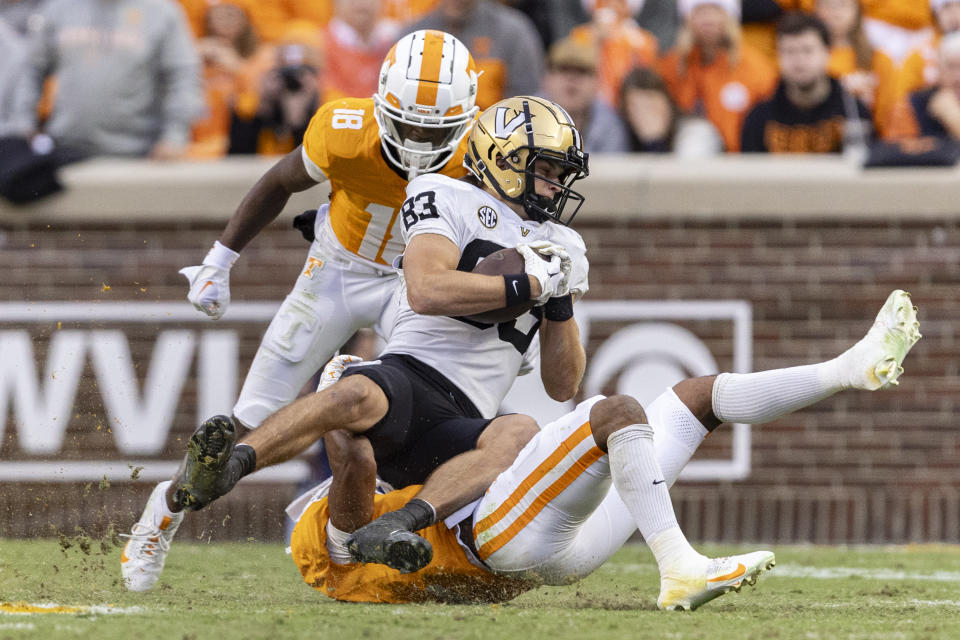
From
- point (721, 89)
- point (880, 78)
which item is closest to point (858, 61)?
point (880, 78)

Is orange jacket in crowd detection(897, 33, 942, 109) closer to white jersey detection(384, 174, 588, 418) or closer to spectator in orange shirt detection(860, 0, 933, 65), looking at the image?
spectator in orange shirt detection(860, 0, 933, 65)

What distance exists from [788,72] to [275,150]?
10.4ft

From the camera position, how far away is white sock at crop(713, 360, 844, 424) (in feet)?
14.3

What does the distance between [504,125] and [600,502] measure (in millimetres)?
1346

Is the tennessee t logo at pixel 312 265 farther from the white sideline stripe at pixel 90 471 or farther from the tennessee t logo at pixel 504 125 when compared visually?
the white sideline stripe at pixel 90 471

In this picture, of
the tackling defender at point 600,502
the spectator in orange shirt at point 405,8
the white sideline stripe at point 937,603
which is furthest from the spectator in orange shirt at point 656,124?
the tackling defender at point 600,502

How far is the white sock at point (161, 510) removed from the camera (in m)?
5.38

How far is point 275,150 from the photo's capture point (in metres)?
8.99

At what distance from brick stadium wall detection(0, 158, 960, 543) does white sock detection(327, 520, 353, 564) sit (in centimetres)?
342

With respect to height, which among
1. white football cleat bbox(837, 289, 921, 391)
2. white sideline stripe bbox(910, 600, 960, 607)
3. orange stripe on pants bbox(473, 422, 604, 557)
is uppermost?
white football cleat bbox(837, 289, 921, 391)

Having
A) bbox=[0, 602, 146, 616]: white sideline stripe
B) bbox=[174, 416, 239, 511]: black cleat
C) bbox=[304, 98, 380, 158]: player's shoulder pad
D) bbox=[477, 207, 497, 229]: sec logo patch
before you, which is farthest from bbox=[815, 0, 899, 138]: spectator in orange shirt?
bbox=[0, 602, 146, 616]: white sideline stripe

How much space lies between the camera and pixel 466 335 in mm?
4855

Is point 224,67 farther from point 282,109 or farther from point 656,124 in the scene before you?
point 656,124

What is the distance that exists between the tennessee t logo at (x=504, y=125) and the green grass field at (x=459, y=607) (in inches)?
61.6
